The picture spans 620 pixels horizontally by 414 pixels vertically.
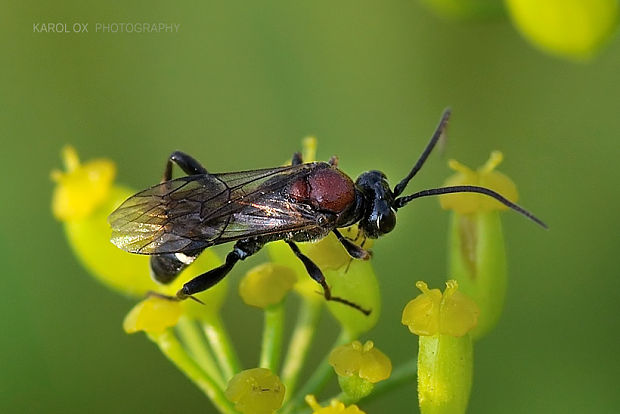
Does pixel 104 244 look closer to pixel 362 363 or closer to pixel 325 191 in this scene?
pixel 325 191

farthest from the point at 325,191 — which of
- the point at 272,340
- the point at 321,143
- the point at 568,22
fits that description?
the point at 321,143

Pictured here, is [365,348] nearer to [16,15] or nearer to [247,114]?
[247,114]

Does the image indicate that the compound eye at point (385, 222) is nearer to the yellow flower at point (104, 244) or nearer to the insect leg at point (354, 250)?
the insect leg at point (354, 250)

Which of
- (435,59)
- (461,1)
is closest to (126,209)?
(461,1)

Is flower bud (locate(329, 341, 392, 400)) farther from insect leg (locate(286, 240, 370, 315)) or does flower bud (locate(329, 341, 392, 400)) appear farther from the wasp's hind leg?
the wasp's hind leg

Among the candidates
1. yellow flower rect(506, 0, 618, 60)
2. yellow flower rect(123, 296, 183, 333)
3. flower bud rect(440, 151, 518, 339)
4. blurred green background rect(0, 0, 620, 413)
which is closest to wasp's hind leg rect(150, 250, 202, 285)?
yellow flower rect(123, 296, 183, 333)

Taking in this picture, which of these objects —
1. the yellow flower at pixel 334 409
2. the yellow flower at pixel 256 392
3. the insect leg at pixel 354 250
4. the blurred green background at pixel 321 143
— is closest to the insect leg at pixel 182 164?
the insect leg at pixel 354 250
